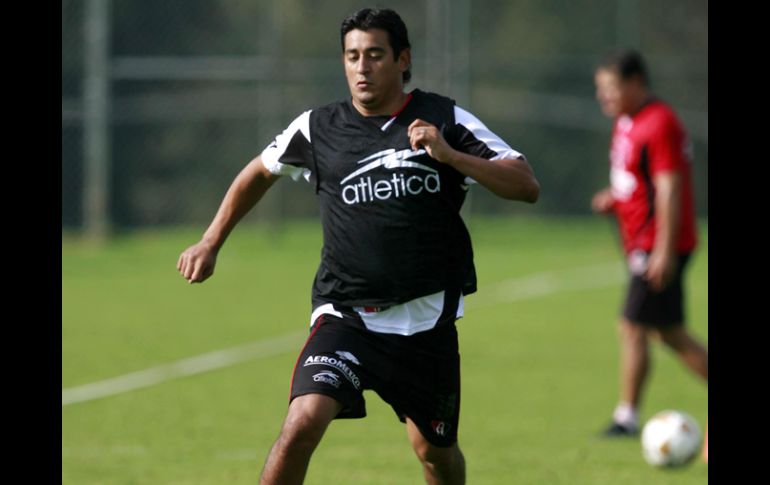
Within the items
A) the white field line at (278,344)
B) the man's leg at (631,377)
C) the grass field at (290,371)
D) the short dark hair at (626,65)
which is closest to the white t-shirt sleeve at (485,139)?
the grass field at (290,371)

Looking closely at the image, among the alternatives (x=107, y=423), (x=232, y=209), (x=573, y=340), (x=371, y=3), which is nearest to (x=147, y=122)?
(x=371, y=3)

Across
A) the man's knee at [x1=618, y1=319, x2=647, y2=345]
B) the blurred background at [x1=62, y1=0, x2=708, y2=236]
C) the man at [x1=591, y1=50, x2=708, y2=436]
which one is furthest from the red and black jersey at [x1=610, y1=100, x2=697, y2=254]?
the blurred background at [x1=62, y1=0, x2=708, y2=236]

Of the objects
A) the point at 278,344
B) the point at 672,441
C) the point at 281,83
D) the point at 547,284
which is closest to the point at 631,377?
the point at 672,441

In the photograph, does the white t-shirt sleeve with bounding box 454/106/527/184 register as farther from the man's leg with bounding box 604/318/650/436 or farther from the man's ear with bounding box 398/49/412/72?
the man's leg with bounding box 604/318/650/436

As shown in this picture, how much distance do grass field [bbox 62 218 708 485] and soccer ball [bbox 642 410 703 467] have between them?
0.09 metres

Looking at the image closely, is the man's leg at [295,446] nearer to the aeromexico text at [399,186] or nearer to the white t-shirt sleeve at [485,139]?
the aeromexico text at [399,186]

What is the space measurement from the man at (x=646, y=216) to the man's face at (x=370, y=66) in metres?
3.23

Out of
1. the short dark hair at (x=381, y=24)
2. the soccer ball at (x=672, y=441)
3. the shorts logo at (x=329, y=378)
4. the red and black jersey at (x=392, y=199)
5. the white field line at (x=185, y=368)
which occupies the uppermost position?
the short dark hair at (x=381, y=24)

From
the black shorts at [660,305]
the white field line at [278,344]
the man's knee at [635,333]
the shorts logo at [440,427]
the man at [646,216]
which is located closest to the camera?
the shorts logo at [440,427]

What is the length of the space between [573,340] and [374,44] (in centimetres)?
746

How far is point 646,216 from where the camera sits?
357 inches

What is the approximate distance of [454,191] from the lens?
599cm

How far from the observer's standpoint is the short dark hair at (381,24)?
5.95m
